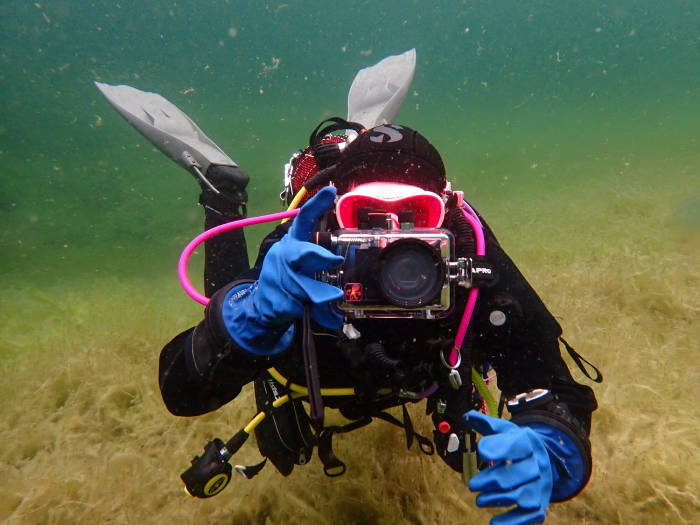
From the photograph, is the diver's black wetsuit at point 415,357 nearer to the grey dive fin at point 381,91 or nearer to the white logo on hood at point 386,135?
the white logo on hood at point 386,135

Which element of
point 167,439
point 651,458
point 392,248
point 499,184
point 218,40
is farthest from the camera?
point 218,40

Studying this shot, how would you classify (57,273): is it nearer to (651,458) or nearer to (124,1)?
(651,458)

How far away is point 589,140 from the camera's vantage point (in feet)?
94.9

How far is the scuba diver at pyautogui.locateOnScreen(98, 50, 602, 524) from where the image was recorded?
1.44 meters

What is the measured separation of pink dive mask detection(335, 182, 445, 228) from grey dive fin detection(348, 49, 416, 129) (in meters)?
2.69

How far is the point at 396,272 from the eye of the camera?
147 cm

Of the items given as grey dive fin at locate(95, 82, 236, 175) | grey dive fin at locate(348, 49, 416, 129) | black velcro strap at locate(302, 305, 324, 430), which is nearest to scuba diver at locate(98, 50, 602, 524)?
black velcro strap at locate(302, 305, 324, 430)

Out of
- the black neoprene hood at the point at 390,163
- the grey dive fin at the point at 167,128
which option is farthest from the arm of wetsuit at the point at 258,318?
the grey dive fin at the point at 167,128

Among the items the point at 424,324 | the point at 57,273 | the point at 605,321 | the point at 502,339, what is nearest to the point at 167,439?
the point at 424,324

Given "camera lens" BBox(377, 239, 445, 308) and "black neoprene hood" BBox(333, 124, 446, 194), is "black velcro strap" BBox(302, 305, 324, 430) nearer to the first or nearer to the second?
"camera lens" BBox(377, 239, 445, 308)

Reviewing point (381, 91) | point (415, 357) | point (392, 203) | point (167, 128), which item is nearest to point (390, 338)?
point (415, 357)

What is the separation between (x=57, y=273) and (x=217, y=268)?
1057cm

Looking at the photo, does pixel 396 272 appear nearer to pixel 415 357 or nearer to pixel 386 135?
pixel 415 357

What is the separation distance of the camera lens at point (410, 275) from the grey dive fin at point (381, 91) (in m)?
3.19
